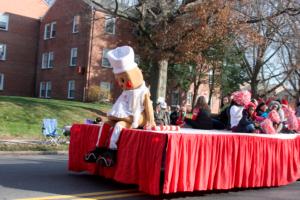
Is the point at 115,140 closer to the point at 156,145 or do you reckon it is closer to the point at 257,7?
the point at 156,145

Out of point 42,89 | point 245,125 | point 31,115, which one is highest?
point 42,89

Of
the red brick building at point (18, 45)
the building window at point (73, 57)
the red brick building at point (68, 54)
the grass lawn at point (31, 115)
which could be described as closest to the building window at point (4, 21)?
the red brick building at point (18, 45)

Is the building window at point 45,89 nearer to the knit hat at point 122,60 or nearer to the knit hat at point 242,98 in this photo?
the knit hat at point 242,98

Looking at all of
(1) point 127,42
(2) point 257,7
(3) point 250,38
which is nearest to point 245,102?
(3) point 250,38

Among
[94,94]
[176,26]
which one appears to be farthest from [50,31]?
[176,26]

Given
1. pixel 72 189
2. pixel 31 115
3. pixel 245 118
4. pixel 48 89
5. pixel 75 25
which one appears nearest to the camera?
pixel 72 189

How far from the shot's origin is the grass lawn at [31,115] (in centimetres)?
1858

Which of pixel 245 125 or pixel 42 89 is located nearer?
pixel 245 125

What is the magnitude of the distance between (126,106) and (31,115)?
14263mm

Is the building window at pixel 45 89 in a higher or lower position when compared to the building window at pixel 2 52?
lower

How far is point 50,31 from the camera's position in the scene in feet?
139

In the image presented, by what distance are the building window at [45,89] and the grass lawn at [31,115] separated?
14940 millimetres

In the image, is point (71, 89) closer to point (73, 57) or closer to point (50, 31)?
point (73, 57)

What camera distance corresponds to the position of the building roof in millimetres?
42625
